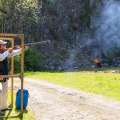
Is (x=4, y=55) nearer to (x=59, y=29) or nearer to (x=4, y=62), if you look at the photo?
(x=4, y=62)

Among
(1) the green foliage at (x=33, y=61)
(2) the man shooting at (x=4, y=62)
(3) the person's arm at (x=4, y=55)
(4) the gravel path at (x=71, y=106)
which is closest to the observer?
(4) the gravel path at (x=71, y=106)

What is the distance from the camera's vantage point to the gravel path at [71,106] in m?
14.5

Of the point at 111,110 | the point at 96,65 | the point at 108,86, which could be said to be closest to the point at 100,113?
the point at 111,110

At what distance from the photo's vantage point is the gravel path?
14.5 m

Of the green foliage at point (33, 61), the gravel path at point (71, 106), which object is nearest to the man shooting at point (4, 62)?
the gravel path at point (71, 106)

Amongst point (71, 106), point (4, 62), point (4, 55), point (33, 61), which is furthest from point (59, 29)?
point (4, 55)

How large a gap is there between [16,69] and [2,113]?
2510 cm

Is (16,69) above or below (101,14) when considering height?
below

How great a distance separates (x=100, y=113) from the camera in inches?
590

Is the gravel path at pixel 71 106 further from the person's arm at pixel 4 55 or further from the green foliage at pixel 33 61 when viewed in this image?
the green foliage at pixel 33 61

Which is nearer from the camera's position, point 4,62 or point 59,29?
point 4,62

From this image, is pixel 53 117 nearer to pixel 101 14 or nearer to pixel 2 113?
pixel 2 113

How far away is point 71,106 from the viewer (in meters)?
16.6

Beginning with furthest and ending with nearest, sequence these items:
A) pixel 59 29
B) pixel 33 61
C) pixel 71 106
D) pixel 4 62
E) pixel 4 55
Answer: pixel 59 29, pixel 33 61, pixel 71 106, pixel 4 62, pixel 4 55
